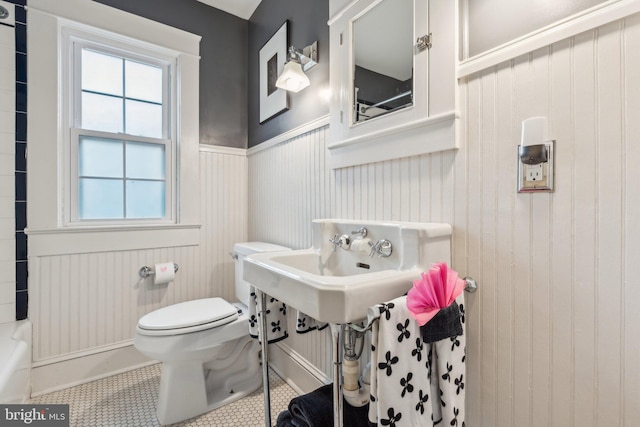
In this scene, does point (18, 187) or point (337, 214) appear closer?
point (337, 214)

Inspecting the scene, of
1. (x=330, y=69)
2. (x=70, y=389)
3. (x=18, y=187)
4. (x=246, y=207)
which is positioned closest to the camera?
(x=330, y=69)

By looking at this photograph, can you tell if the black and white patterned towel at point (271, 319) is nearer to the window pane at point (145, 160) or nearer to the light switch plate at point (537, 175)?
the light switch plate at point (537, 175)

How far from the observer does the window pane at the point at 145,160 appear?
192 centimetres

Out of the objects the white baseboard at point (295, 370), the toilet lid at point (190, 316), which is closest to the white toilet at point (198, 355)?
the toilet lid at point (190, 316)

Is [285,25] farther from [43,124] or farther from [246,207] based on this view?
[43,124]

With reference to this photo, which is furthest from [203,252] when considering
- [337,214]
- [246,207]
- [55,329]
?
[337,214]

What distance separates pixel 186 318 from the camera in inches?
57.1

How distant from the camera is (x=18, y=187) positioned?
1566mm

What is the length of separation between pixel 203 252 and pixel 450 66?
1.88 metres

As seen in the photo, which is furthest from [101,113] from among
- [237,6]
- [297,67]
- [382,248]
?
[382,248]

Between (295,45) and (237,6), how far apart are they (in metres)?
0.80

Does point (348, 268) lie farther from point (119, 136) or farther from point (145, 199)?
point (119, 136)

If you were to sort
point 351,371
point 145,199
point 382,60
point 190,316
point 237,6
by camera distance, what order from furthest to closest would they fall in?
point 237,6 < point 145,199 < point 190,316 < point 382,60 < point 351,371

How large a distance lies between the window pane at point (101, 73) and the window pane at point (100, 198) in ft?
1.88
